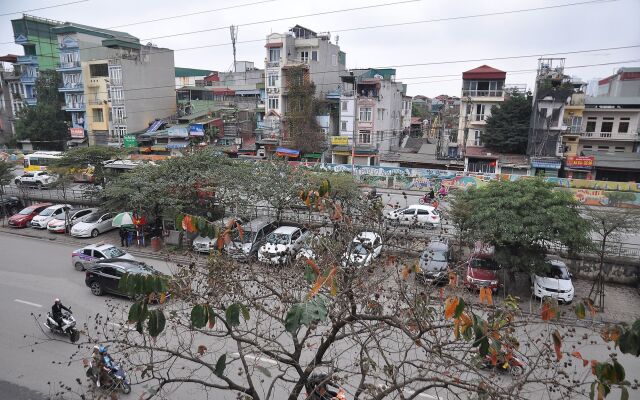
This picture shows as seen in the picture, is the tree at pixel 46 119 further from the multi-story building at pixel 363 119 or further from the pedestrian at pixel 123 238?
the pedestrian at pixel 123 238

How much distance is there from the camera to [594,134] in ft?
115

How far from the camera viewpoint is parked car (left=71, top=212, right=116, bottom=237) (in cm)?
2106

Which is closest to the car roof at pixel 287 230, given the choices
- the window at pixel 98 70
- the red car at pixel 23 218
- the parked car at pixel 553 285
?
the parked car at pixel 553 285

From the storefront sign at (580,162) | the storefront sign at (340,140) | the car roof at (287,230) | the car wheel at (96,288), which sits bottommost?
the car wheel at (96,288)

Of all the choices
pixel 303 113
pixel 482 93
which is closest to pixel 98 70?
pixel 303 113

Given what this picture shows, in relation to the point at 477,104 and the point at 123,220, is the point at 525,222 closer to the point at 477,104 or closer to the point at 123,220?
the point at 123,220

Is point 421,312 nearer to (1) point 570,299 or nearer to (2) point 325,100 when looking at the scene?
(1) point 570,299

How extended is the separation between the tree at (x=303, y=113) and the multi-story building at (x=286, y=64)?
0.93 metres

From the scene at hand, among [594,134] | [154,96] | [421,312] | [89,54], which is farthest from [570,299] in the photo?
[89,54]

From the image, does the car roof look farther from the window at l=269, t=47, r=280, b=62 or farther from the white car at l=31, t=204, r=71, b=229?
the window at l=269, t=47, r=280, b=62

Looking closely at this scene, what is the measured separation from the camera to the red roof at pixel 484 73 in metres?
35.7

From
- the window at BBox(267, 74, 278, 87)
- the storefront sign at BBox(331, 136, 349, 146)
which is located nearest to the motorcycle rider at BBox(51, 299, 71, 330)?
the storefront sign at BBox(331, 136, 349, 146)

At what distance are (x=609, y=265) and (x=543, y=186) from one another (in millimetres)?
5313

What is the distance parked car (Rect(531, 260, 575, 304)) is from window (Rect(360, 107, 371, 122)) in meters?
27.2
